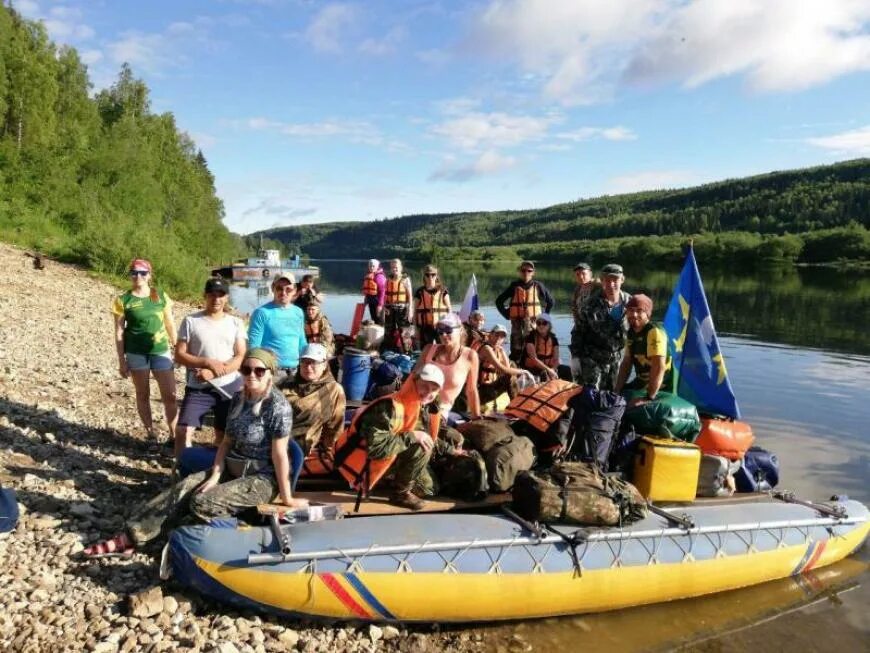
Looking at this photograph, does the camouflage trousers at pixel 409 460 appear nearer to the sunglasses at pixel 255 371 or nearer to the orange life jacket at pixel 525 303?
the sunglasses at pixel 255 371

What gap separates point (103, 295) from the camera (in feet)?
63.8

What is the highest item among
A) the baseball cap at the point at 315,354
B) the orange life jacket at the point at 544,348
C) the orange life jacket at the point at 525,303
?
the orange life jacket at the point at 525,303

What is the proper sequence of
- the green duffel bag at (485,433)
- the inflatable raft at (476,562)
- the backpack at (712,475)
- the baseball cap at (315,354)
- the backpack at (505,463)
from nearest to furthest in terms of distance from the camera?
the inflatable raft at (476,562) < the baseball cap at (315,354) < the backpack at (505,463) < the green duffel bag at (485,433) < the backpack at (712,475)

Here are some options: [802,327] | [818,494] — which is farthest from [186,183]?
[818,494]

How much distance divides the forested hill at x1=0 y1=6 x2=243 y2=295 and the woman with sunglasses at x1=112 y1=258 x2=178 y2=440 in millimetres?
18606

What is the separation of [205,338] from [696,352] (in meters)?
4.96

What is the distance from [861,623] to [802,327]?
72.5 ft

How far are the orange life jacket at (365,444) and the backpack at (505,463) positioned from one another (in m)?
0.93

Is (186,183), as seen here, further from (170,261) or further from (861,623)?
(861,623)

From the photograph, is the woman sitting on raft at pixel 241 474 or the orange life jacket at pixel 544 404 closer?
the woman sitting on raft at pixel 241 474

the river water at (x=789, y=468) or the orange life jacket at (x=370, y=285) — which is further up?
the orange life jacket at (x=370, y=285)

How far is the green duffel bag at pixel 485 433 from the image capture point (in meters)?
5.74

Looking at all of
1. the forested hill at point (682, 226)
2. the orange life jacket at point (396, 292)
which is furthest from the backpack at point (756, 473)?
the forested hill at point (682, 226)

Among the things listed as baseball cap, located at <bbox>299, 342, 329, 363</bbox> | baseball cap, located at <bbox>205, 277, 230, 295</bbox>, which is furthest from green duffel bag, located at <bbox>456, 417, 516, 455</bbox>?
baseball cap, located at <bbox>205, 277, 230, 295</bbox>
